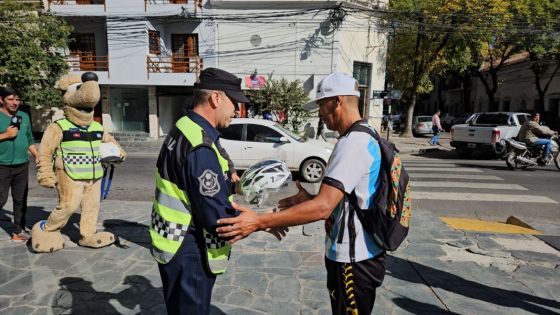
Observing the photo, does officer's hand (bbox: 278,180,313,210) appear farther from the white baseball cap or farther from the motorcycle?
the motorcycle

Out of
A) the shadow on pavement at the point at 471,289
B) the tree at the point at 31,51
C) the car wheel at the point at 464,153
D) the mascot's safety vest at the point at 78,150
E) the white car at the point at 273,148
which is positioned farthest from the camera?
the tree at the point at 31,51

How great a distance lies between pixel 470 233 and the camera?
5.36m

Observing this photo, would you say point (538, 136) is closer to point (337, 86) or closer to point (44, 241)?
point (337, 86)

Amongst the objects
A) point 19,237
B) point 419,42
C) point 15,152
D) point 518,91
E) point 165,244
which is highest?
point 419,42

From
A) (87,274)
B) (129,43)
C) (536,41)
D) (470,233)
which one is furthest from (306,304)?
(536,41)

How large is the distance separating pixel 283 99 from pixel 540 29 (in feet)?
53.8

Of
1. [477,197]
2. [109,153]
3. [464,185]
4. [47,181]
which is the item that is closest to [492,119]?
[464,185]

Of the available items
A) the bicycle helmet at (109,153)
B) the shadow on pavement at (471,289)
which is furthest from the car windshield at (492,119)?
the bicycle helmet at (109,153)

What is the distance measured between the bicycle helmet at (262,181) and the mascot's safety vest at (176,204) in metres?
0.40

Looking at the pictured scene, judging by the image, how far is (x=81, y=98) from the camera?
162 inches

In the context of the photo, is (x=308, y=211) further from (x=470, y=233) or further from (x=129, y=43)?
(x=129, y=43)

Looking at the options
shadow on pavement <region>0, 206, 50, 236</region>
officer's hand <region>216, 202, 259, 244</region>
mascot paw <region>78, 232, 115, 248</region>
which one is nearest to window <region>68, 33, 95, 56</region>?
shadow on pavement <region>0, 206, 50, 236</region>

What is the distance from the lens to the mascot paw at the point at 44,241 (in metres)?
4.29

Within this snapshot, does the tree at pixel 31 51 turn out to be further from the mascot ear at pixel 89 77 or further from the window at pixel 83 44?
the mascot ear at pixel 89 77
